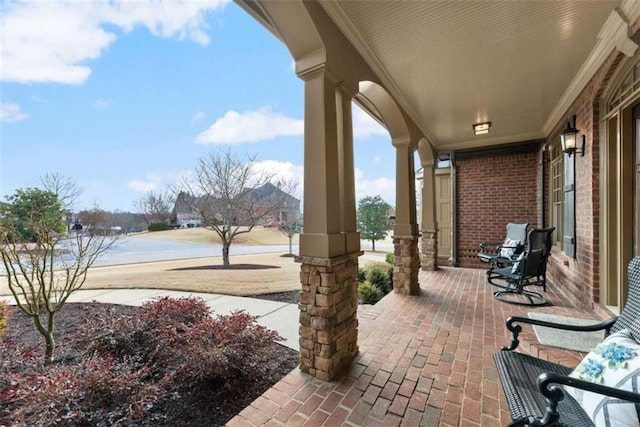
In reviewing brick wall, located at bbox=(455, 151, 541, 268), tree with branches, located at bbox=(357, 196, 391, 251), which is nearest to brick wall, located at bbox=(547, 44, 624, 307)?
brick wall, located at bbox=(455, 151, 541, 268)

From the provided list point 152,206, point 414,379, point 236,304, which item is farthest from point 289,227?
point 414,379

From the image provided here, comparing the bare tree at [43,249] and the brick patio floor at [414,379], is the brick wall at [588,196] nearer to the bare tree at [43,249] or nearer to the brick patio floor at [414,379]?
the brick patio floor at [414,379]

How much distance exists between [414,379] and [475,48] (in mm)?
3176

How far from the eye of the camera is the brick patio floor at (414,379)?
166 centimetres

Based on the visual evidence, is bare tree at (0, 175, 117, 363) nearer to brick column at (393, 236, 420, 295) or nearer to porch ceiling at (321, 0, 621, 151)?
porch ceiling at (321, 0, 621, 151)

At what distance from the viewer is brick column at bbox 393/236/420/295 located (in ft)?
13.4

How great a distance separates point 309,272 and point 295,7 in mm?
1962

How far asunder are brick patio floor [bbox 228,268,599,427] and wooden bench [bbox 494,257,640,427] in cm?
38

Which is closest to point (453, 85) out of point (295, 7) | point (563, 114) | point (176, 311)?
point (563, 114)

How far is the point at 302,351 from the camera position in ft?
7.07

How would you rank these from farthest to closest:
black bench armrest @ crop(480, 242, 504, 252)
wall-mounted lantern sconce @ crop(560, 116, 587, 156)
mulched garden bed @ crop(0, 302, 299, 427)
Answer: black bench armrest @ crop(480, 242, 504, 252) → wall-mounted lantern sconce @ crop(560, 116, 587, 156) → mulched garden bed @ crop(0, 302, 299, 427)

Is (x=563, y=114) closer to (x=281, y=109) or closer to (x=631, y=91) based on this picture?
(x=631, y=91)

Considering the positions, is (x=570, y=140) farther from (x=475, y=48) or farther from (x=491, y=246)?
(x=491, y=246)

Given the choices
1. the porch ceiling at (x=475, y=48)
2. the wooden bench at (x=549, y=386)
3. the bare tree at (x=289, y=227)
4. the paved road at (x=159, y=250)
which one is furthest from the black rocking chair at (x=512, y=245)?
the paved road at (x=159, y=250)
